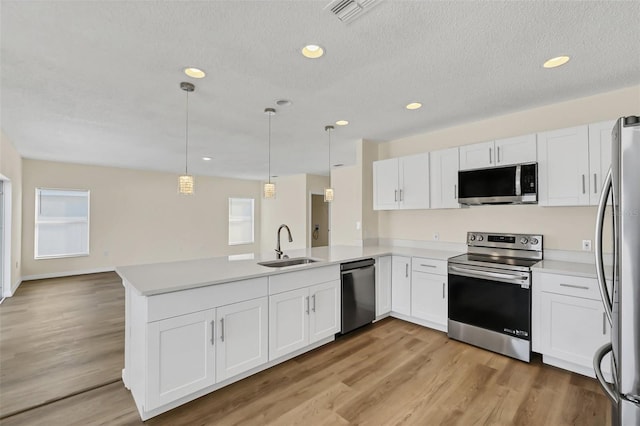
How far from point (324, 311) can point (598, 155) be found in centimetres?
287

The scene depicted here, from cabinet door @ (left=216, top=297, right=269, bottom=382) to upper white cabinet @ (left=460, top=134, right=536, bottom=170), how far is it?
8.94 ft

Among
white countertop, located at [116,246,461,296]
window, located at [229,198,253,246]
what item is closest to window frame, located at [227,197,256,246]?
window, located at [229,198,253,246]

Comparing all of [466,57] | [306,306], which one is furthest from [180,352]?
[466,57]

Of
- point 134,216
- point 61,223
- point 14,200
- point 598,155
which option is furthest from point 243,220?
point 598,155

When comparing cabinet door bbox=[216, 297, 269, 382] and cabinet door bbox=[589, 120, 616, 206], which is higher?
cabinet door bbox=[589, 120, 616, 206]

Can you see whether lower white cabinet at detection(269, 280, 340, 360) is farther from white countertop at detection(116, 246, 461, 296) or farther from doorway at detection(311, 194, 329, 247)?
doorway at detection(311, 194, 329, 247)

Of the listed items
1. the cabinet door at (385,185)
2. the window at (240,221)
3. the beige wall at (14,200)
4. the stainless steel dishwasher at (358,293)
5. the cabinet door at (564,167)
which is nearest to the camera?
the cabinet door at (564,167)

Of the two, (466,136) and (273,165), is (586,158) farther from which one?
(273,165)

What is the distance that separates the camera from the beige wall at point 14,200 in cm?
415

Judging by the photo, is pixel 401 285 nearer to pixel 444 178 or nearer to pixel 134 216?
pixel 444 178

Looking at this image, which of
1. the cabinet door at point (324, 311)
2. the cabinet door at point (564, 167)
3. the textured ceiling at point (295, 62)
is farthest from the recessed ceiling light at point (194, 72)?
the cabinet door at point (564, 167)

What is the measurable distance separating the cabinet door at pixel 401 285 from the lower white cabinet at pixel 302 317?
99cm

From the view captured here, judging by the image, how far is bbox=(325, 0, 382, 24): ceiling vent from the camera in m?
1.57

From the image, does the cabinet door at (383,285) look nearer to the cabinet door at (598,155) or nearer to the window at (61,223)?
the cabinet door at (598,155)
